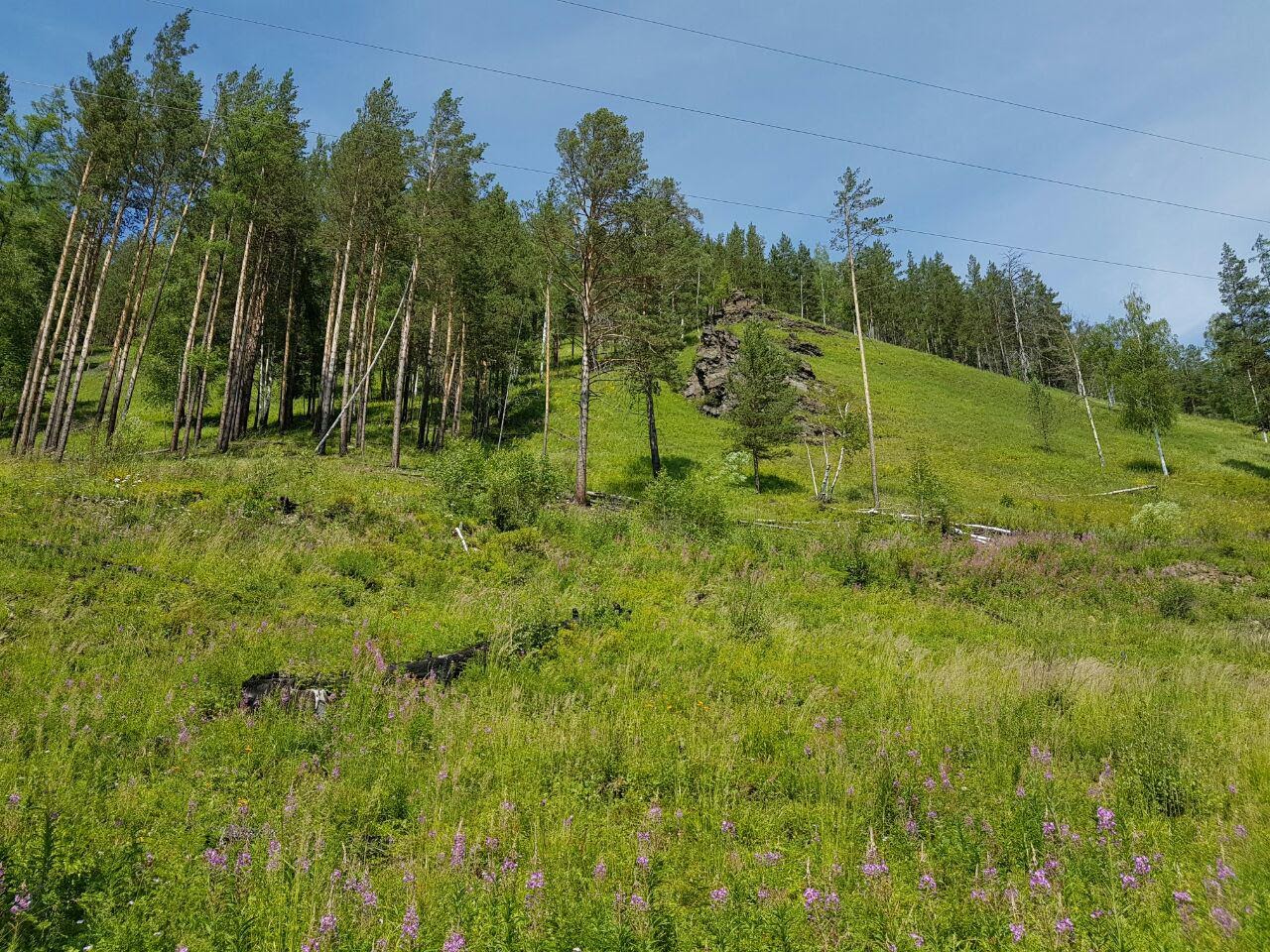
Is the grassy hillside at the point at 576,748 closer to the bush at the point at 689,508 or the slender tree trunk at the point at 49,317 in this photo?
the bush at the point at 689,508

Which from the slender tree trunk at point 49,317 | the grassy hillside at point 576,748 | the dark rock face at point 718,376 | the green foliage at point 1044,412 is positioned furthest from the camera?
the dark rock face at point 718,376

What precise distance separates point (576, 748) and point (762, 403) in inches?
1220

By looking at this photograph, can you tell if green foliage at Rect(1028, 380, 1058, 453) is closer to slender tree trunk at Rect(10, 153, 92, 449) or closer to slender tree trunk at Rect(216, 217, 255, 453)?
slender tree trunk at Rect(216, 217, 255, 453)

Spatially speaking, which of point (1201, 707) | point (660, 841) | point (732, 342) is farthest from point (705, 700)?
point (732, 342)

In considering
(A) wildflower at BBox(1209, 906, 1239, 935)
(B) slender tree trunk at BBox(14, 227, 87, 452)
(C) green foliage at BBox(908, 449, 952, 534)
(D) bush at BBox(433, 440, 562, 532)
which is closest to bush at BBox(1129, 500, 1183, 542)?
(C) green foliage at BBox(908, 449, 952, 534)

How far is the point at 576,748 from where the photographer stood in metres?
5.11

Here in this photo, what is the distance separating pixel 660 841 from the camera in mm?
3955

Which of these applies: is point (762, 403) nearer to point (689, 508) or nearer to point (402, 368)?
point (689, 508)

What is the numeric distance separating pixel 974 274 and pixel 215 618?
123 m

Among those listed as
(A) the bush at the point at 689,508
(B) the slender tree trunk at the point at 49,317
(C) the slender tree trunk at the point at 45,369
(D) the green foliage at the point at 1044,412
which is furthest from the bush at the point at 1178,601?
(B) the slender tree trunk at the point at 49,317

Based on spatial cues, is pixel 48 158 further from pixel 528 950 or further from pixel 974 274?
pixel 974 274

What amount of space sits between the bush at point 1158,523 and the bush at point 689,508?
14246 millimetres

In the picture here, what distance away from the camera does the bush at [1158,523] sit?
1923 cm

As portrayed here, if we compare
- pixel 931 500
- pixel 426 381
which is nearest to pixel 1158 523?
pixel 931 500
